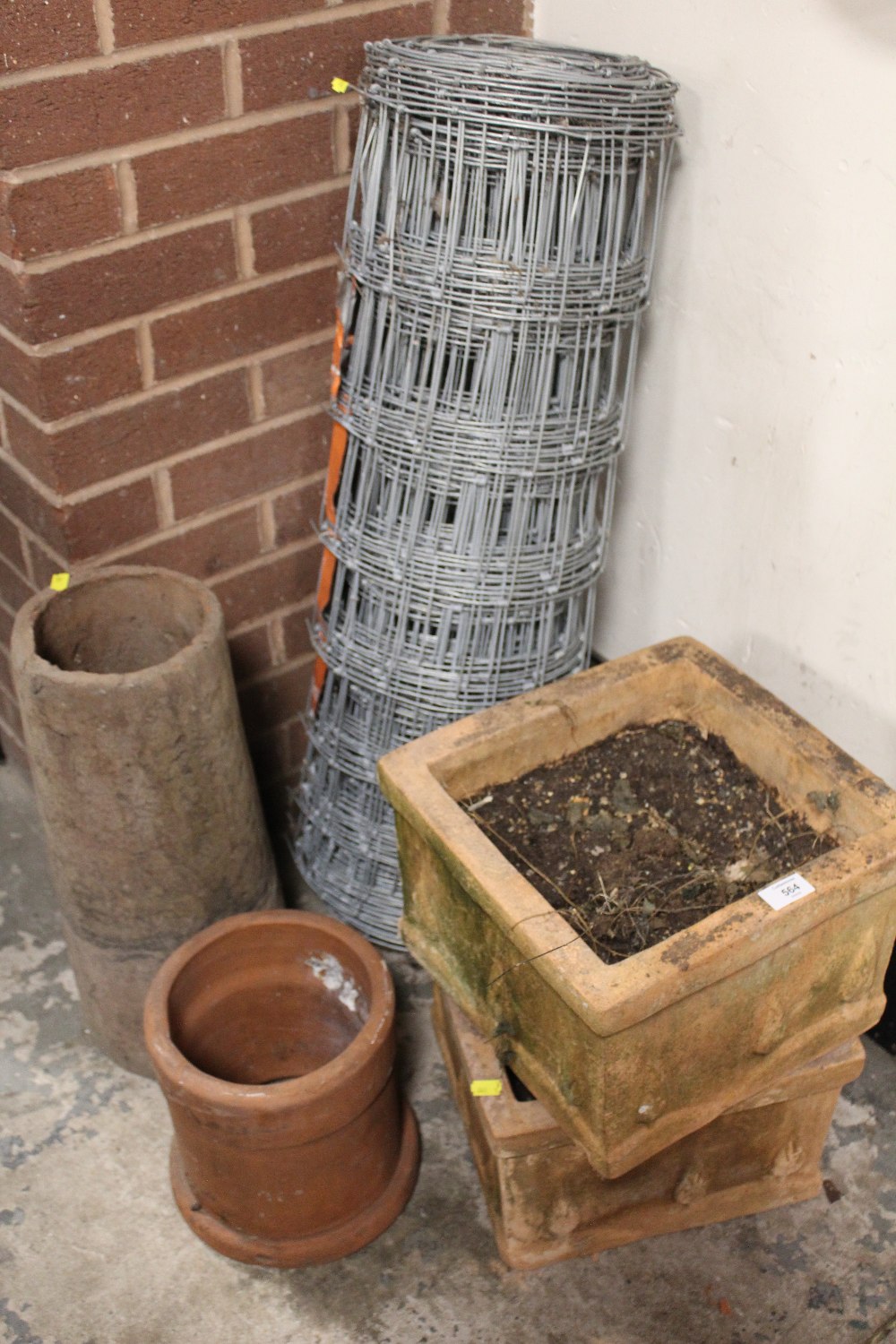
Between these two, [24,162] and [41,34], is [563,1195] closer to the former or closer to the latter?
[24,162]

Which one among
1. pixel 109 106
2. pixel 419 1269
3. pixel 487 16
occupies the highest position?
pixel 487 16

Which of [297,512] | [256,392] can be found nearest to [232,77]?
[256,392]

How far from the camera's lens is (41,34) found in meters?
1.60

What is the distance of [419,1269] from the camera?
1.85 meters

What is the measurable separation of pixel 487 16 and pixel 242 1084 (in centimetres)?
171

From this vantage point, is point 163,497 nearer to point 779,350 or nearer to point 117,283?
point 117,283

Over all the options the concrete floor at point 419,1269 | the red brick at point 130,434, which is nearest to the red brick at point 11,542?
the red brick at point 130,434

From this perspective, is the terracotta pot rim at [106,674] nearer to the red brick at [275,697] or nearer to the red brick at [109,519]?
the red brick at [109,519]

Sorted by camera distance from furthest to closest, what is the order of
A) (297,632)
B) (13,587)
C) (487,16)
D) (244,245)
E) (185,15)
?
(297,632) → (13,587) → (487,16) → (244,245) → (185,15)

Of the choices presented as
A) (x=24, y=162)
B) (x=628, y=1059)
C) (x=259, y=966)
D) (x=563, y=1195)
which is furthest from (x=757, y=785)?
(x=24, y=162)

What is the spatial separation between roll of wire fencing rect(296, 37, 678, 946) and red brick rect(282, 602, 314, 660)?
14 centimetres

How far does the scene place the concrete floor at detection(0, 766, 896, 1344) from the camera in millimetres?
1776

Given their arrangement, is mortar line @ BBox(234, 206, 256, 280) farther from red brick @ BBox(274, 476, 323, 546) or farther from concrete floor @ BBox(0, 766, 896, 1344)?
concrete floor @ BBox(0, 766, 896, 1344)

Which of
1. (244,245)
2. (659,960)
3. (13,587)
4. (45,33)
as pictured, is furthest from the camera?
(13,587)
